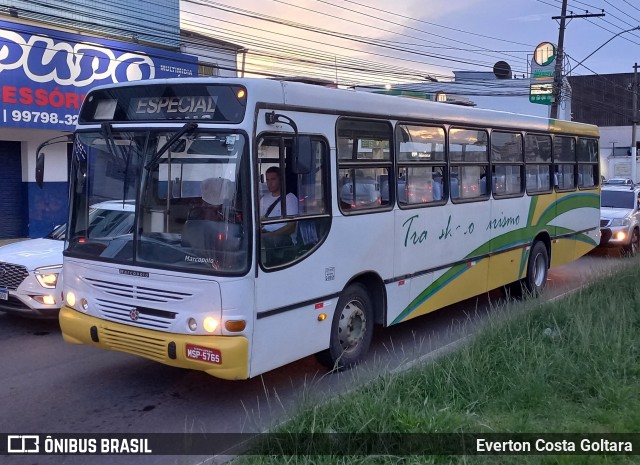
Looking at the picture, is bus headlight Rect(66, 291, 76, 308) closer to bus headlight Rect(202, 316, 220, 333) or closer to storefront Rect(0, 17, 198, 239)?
bus headlight Rect(202, 316, 220, 333)

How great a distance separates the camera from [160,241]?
628 centimetres

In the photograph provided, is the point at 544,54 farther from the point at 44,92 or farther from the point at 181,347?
the point at 181,347

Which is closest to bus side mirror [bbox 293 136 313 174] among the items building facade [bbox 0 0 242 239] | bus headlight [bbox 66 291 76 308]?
bus headlight [bbox 66 291 76 308]

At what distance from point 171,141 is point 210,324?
5.47ft

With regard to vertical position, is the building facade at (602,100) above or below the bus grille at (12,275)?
above

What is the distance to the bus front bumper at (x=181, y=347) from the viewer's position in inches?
232

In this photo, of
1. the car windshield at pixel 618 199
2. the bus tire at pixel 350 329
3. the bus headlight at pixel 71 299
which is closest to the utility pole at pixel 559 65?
the car windshield at pixel 618 199

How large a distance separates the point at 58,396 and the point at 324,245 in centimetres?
297

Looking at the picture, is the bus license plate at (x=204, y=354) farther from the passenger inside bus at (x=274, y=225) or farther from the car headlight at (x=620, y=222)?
the car headlight at (x=620, y=222)

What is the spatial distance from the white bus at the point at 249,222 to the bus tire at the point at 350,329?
2 centimetres

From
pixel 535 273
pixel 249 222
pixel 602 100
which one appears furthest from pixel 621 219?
pixel 602 100

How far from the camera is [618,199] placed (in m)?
18.4

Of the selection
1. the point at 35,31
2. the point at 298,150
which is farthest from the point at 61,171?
the point at 298,150

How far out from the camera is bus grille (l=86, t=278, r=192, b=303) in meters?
6.09
